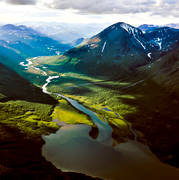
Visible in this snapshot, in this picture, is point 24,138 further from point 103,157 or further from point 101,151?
point 103,157

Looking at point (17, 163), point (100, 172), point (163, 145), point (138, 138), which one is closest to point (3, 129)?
point (17, 163)

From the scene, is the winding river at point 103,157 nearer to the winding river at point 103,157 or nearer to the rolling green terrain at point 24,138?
the winding river at point 103,157

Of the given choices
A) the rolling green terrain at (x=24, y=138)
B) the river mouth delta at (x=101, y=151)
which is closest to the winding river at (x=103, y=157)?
the river mouth delta at (x=101, y=151)

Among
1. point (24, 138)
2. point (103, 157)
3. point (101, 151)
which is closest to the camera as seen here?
point (103, 157)

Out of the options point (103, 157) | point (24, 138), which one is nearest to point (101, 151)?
point (103, 157)

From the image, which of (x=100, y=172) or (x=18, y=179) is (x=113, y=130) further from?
(x=18, y=179)

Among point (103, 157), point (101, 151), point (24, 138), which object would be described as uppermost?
point (24, 138)

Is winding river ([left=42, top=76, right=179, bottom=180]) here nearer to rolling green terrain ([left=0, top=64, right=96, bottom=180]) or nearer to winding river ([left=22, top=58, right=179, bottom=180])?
winding river ([left=22, top=58, right=179, bottom=180])

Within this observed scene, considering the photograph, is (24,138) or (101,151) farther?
(24,138)
